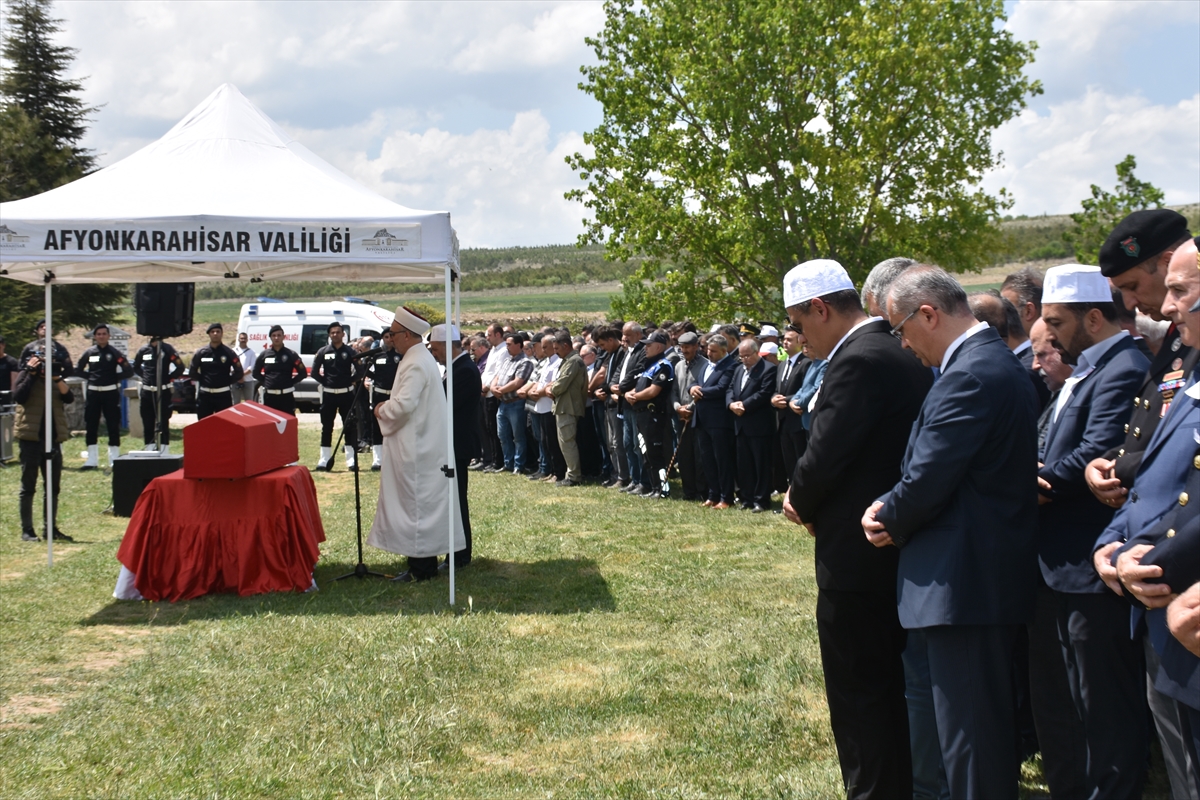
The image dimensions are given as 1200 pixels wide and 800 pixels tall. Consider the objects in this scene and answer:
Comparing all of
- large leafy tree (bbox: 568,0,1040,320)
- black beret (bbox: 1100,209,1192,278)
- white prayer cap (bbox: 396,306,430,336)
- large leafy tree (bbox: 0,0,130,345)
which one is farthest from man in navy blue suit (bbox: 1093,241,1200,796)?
large leafy tree (bbox: 0,0,130,345)

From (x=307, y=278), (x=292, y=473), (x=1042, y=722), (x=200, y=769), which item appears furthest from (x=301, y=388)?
(x=1042, y=722)

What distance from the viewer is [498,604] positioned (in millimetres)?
7684

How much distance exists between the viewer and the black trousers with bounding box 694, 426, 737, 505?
38.0ft

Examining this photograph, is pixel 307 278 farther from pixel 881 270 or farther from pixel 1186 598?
pixel 1186 598

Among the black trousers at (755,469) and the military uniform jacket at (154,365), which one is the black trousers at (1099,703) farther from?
the military uniform jacket at (154,365)

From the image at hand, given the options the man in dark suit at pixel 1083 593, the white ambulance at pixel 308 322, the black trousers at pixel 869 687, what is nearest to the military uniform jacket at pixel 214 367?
the white ambulance at pixel 308 322

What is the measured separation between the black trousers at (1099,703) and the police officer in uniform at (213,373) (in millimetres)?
14309

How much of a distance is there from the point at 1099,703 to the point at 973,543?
959 mm

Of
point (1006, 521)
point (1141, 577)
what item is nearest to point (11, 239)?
point (1006, 521)

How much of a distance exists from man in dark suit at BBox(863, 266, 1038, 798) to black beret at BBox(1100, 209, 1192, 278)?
80 centimetres

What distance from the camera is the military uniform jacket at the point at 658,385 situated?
12.4m

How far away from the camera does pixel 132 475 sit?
12016 millimetres

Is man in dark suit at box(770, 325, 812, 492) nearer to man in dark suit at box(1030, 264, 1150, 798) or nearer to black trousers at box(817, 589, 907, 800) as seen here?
man in dark suit at box(1030, 264, 1150, 798)

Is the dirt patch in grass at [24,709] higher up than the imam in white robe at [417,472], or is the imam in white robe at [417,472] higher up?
the imam in white robe at [417,472]
